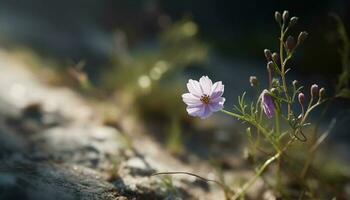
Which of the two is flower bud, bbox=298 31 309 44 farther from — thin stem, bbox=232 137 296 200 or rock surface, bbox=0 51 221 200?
rock surface, bbox=0 51 221 200

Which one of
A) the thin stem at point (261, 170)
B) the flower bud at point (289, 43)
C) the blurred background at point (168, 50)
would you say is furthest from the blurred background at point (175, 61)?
the flower bud at point (289, 43)

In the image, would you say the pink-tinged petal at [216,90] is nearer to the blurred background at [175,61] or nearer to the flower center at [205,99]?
the flower center at [205,99]

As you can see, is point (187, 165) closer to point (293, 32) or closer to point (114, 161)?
point (114, 161)

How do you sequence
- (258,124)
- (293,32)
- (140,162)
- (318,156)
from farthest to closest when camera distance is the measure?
(293,32) < (318,156) < (140,162) < (258,124)

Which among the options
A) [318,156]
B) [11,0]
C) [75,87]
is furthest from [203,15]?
[318,156]

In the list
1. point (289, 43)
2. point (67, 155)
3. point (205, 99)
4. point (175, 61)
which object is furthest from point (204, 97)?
point (175, 61)
